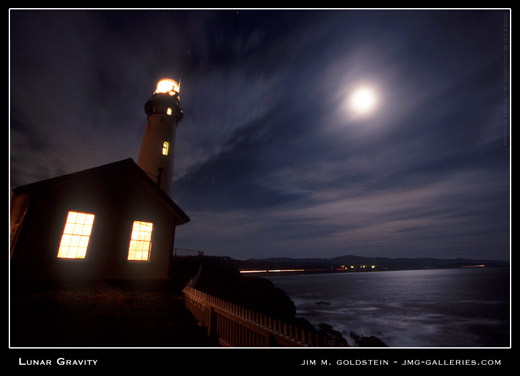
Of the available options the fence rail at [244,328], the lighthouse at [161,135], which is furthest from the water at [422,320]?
the lighthouse at [161,135]

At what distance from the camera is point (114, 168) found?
10.2 meters

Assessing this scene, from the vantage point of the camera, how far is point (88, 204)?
9.34 meters

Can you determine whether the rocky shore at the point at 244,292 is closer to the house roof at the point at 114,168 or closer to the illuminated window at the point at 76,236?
the house roof at the point at 114,168

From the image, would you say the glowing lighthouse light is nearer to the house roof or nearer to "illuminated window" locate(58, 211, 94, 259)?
the house roof

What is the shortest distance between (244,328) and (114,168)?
28.9 ft

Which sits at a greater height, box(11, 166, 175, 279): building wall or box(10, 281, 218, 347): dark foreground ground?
box(11, 166, 175, 279): building wall

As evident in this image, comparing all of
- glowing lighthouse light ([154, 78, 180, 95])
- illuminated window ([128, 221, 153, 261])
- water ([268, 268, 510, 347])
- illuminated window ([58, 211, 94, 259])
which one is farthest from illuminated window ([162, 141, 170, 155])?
water ([268, 268, 510, 347])

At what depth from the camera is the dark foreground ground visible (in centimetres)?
530

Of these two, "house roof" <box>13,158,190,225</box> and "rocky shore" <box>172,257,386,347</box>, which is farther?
"rocky shore" <box>172,257,386,347</box>

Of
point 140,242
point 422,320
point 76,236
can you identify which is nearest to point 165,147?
point 140,242

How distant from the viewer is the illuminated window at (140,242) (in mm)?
10087

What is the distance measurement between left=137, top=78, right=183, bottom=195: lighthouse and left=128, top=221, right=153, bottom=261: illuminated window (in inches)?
376
